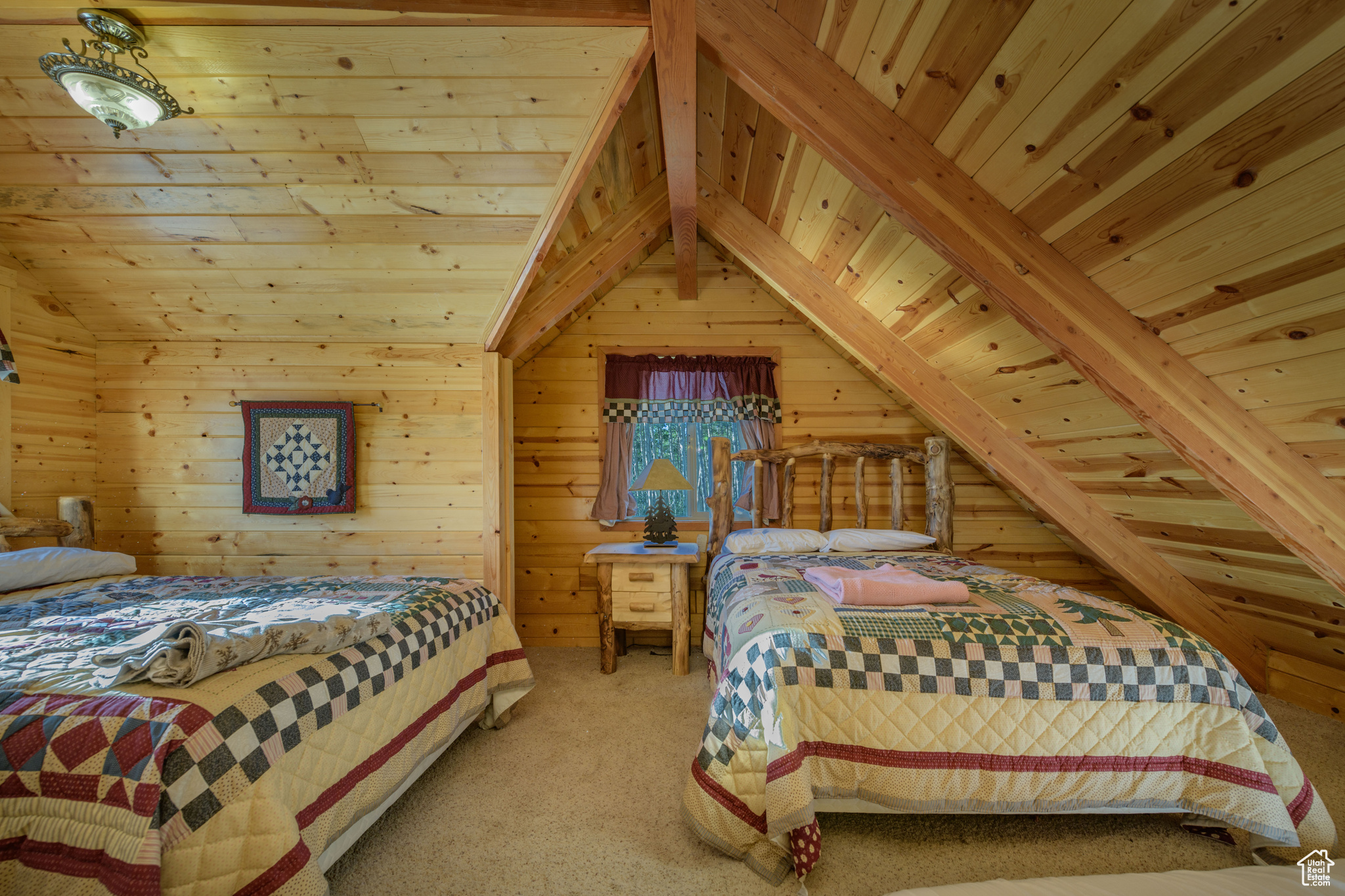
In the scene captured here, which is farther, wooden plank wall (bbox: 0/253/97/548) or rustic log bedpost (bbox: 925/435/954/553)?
rustic log bedpost (bbox: 925/435/954/553)

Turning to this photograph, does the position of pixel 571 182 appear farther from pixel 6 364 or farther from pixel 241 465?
pixel 6 364

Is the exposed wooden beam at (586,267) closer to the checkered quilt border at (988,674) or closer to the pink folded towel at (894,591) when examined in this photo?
the pink folded towel at (894,591)

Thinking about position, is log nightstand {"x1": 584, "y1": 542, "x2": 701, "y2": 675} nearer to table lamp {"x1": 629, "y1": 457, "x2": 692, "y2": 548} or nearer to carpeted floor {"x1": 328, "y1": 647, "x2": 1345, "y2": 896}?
table lamp {"x1": 629, "y1": 457, "x2": 692, "y2": 548}

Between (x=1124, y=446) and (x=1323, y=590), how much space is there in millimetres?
803

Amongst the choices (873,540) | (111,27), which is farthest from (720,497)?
(111,27)

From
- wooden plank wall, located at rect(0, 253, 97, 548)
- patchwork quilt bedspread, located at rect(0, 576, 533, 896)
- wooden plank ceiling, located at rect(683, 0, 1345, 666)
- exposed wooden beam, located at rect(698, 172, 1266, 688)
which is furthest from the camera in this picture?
exposed wooden beam, located at rect(698, 172, 1266, 688)

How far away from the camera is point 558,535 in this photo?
3734mm

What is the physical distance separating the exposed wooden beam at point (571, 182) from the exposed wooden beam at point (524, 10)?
10 centimetres

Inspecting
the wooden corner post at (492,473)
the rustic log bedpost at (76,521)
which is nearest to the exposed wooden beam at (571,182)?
the wooden corner post at (492,473)

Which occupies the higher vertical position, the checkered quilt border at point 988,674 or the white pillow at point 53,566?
the white pillow at point 53,566

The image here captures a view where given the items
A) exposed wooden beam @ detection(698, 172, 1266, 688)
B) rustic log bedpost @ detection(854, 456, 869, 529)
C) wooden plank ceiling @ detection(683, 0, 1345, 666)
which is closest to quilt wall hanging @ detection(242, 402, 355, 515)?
exposed wooden beam @ detection(698, 172, 1266, 688)

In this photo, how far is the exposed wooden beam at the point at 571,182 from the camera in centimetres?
193

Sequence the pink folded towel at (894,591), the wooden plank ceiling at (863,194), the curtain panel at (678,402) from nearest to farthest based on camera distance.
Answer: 1. the wooden plank ceiling at (863,194)
2. the pink folded towel at (894,591)
3. the curtain panel at (678,402)

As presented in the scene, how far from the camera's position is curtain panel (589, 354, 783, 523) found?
3660mm
